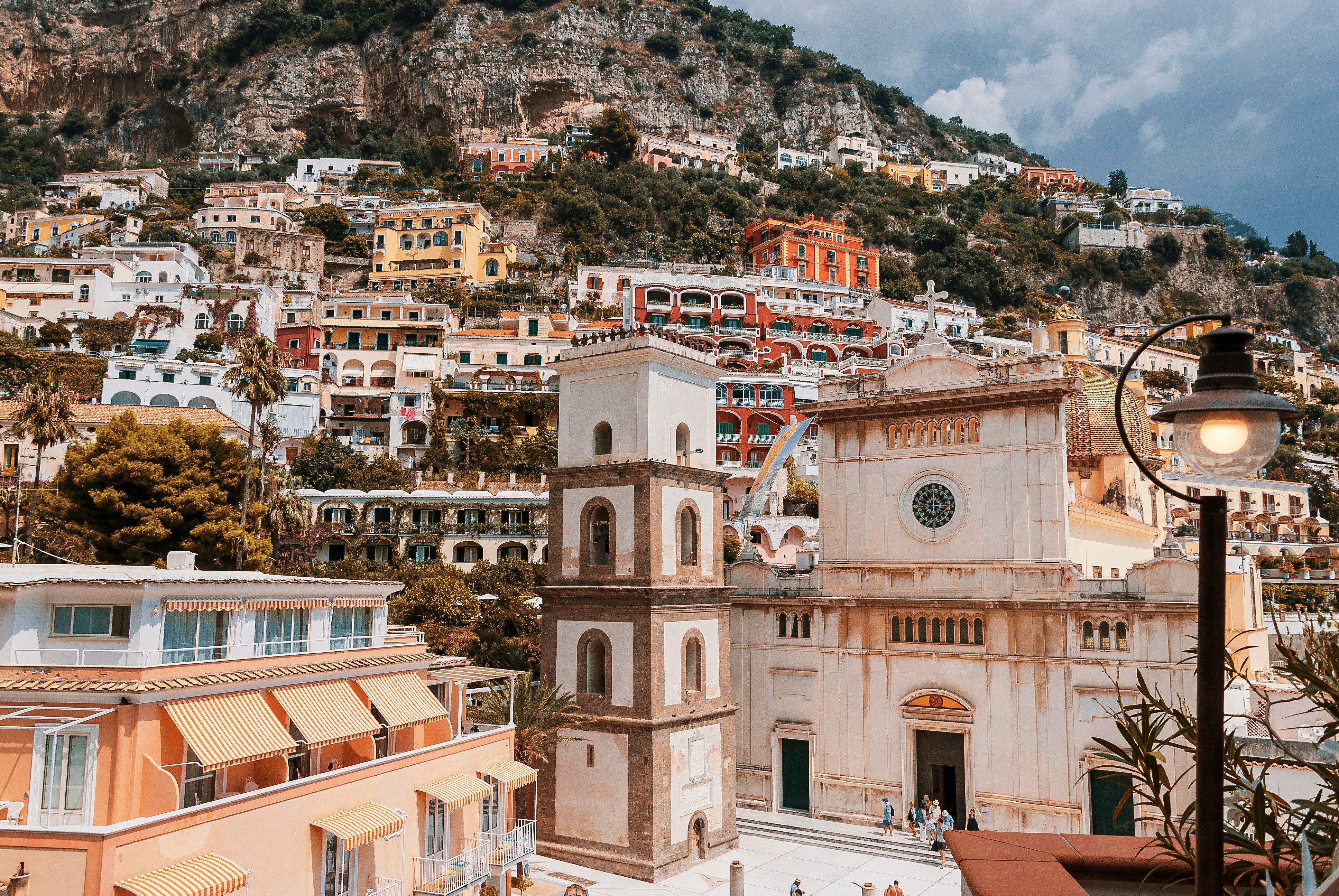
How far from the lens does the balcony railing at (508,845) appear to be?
78.3 ft

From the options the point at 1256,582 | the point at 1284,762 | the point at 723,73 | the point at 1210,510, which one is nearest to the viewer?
the point at 1210,510

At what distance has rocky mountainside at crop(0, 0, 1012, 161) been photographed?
14875cm

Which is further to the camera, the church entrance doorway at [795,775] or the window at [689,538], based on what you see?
the church entrance doorway at [795,775]

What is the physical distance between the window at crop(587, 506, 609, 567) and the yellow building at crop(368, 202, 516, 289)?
254 ft

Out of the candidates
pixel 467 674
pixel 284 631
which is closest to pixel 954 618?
pixel 467 674

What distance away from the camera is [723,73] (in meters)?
168

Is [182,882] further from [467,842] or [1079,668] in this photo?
[1079,668]

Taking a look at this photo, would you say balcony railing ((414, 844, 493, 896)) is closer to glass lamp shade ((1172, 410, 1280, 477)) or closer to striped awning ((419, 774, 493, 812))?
striped awning ((419, 774, 493, 812))

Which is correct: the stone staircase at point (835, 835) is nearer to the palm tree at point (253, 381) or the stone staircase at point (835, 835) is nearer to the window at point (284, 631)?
the window at point (284, 631)

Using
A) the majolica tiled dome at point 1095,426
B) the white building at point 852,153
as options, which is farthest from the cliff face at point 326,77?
the majolica tiled dome at point 1095,426

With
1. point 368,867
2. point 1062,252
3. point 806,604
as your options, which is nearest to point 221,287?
point 806,604

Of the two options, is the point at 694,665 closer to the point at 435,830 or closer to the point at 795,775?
the point at 795,775

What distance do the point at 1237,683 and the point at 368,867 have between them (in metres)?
27.1

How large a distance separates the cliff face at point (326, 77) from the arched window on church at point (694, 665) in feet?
429
